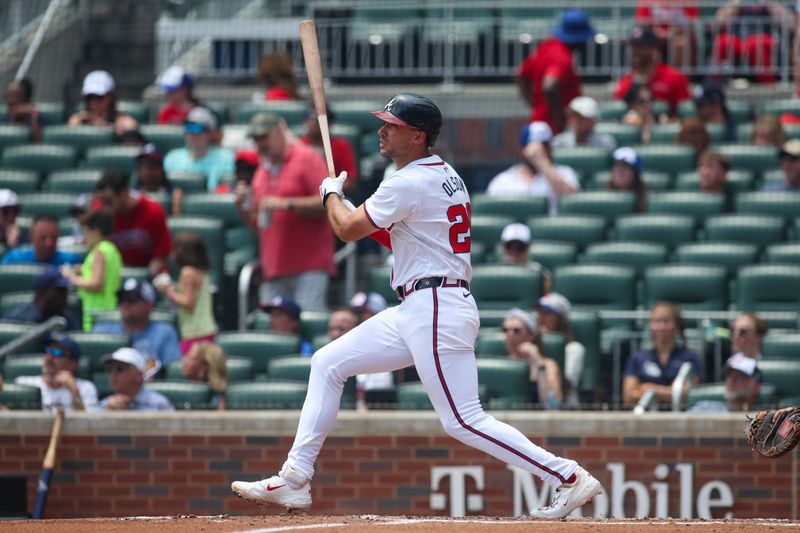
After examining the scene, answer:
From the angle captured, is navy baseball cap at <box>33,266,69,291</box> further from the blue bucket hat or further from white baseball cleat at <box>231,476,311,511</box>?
the blue bucket hat

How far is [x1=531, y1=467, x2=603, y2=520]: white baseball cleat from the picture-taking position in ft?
18.9

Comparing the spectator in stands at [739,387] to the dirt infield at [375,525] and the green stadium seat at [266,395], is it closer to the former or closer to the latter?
the dirt infield at [375,525]

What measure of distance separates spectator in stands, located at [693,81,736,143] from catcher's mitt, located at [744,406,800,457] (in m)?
6.21

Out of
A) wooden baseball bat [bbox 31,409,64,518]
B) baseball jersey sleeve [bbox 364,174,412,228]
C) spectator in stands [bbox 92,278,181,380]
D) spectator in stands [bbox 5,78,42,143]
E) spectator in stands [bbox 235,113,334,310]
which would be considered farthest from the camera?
spectator in stands [bbox 5,78,42,143]

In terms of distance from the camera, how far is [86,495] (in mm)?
8180

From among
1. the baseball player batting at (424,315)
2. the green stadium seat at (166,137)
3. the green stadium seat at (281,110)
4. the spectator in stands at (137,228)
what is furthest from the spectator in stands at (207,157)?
the baseball player batting at (424,315)

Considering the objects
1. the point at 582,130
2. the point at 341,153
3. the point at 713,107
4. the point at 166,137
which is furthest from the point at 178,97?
the point at 713,107

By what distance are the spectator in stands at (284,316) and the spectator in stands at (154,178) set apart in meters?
2.05

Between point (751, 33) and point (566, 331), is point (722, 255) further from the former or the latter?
point (751, 33)

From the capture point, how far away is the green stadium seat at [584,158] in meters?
11.3

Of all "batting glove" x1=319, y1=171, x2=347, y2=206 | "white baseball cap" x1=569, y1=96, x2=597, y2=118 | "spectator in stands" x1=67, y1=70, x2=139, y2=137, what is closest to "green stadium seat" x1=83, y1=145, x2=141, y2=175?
"spectator in stands" x1=67, y1=70, x2=139, y2=137

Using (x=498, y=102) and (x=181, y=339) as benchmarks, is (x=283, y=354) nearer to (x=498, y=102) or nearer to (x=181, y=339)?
(x=181, y=339)

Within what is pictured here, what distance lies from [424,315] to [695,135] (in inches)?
243

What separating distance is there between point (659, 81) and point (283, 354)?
4.90 metres
